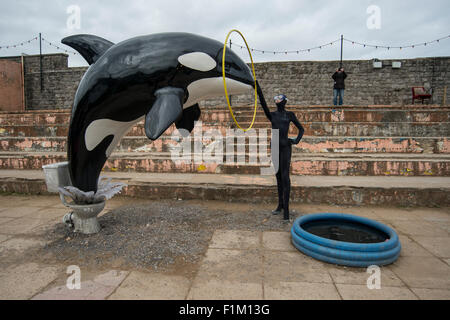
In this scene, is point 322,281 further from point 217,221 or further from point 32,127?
point 32,127

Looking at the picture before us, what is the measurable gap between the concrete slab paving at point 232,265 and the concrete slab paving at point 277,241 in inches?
8.6

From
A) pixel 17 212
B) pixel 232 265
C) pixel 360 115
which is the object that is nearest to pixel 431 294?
pixel 232 265

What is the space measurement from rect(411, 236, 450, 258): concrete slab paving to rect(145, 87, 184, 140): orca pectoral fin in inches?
119

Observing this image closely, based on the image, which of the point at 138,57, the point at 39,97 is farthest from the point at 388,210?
the point at 39,97

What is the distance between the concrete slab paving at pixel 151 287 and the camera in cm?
216

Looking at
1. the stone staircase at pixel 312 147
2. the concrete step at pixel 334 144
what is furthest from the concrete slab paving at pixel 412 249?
the concrete step at pixel 334 144

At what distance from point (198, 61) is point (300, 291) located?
91.5 inches

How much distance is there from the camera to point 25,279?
2.44 m

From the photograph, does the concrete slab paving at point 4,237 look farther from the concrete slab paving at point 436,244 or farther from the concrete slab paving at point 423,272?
the concrete slab paving at point 436,244

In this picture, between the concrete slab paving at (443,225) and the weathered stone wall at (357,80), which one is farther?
the weathered stone wall at (357,80)

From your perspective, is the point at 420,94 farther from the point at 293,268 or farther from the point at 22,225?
the point at 22,225

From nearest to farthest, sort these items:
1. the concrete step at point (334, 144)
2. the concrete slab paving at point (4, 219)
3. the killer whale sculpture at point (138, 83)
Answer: the killer whale sculpture at point (138, 83), the concrete slab paving at point (4, 219), the concrete step at point (334, 144)

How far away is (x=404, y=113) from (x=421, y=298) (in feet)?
25.0

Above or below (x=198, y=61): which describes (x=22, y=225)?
below
